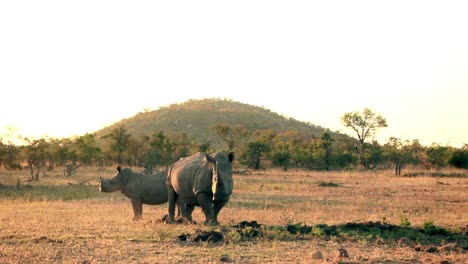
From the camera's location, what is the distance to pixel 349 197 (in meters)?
25.2

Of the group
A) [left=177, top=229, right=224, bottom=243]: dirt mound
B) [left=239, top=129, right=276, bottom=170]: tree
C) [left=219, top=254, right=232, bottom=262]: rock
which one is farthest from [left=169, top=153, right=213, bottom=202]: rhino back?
[left=239, top=129, right=276, bottom=170]: tree

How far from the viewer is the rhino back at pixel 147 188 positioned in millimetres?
18828

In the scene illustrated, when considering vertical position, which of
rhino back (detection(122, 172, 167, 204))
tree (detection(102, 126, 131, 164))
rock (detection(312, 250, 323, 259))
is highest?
tree (detection(102, 126, 131, 164))

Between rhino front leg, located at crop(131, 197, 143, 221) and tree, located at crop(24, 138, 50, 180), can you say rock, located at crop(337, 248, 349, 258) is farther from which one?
tree, located at crop(24, 138, 50, 180)

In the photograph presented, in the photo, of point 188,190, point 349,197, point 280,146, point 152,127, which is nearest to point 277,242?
point 188,190

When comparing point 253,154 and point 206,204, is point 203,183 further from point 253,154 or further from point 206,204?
point 253,154

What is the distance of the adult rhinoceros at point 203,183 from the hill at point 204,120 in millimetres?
67006

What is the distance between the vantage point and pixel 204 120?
99062 millimetres

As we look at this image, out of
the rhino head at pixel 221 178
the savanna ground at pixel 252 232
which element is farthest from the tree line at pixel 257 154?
the rhino head at pixel 221 178

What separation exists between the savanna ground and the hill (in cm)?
6332

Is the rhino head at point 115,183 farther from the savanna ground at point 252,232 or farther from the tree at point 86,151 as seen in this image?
the tree at point 86,151

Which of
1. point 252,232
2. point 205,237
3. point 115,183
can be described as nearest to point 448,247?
point 252,232

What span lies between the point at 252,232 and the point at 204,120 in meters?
86.0

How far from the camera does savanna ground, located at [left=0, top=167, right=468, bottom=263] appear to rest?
437 inches
